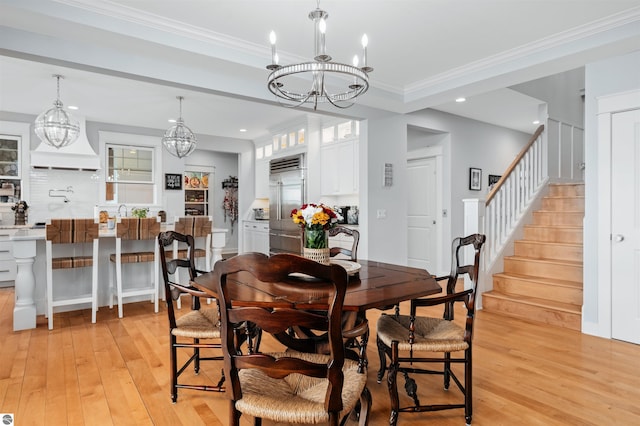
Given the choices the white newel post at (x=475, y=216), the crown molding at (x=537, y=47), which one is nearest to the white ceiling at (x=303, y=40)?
the crown molding at (x=537, y=47)

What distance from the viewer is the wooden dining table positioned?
167 centimetres

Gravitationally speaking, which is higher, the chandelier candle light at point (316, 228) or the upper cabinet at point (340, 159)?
the upper cabinet at point (340, 159)

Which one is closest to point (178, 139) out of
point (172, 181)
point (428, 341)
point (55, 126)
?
point (55, 126)

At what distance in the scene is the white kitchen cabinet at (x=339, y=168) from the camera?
5.52 metres

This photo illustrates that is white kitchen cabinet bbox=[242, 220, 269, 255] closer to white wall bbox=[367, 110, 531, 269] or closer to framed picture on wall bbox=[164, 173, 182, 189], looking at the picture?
framed picture on wall bbox=[164, 173, 182, 189]

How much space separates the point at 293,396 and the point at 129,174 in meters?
6.42

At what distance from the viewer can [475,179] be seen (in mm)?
6508

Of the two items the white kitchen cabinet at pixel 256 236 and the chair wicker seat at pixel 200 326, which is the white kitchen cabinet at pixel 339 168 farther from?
the chair wicker seat at pixel 200 326

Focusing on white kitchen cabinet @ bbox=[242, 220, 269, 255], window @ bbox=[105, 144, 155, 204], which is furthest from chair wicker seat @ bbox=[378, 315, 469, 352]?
window @ bbox=[105, 144, 155, 204]

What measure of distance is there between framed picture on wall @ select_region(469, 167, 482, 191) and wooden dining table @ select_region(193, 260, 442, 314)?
14.5 feet

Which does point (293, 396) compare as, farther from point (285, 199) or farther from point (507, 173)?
point (285, 199)

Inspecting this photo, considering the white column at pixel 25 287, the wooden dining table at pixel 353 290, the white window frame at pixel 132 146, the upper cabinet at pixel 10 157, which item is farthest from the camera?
the white window frame at pixel 132 146

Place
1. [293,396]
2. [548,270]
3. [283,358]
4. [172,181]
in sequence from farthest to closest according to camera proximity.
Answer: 1. [172,181]
2. [548,270]
3. [293,396]
4. [283,358]

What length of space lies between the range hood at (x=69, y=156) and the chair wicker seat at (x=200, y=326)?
4.63 m
